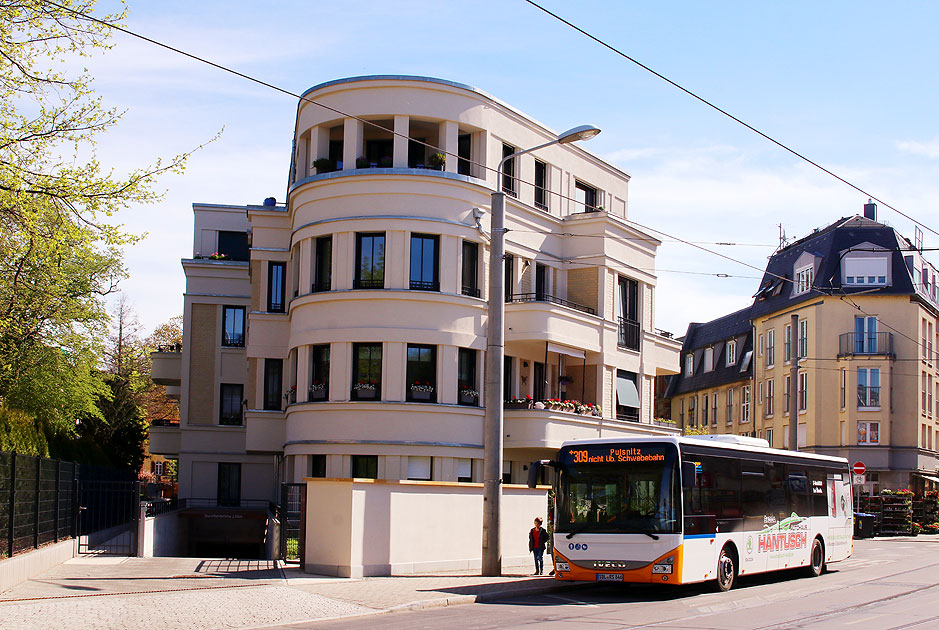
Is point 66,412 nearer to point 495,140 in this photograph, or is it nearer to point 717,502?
point 495,140

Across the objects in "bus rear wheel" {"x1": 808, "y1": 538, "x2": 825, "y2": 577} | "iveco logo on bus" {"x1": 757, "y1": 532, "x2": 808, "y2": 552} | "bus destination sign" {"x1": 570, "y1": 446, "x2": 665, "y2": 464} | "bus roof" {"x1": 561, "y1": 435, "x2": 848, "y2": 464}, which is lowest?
"bus rear wheel" {"x1": 808, "y1": 538, "x2": 825, "y2": 577}

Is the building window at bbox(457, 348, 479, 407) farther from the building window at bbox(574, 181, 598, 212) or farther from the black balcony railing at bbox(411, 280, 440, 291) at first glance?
the building window at bbox(574, 181, 598, 212)

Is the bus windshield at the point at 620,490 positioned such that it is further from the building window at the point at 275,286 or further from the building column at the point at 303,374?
the building window at the point at 275,286

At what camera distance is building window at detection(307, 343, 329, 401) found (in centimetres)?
3098

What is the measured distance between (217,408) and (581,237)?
1776 centimetres

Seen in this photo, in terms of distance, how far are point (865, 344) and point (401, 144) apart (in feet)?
125

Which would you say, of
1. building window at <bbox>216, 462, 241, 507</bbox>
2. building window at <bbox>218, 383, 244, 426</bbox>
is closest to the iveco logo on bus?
building window at <bbox>216, 462, 241, 507</bbox>

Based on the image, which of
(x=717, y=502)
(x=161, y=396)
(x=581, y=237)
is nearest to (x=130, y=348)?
(x=161, y=396)

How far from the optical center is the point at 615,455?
19.6 metres

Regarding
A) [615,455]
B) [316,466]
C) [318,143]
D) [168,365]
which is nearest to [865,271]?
[168,365]

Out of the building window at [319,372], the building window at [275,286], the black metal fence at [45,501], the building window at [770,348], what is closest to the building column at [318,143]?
the building window at [275,286]

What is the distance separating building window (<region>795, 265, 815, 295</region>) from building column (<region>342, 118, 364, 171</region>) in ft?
124

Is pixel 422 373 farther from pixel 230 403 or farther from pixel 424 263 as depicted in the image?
pixel 230 403

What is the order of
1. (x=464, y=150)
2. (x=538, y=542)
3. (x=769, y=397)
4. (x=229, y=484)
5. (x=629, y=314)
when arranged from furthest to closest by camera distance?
(x=769, y=397) → (x=229, y=484) → (x=629, y=314) → (x=464, y=150) → (x=538, y=542)
